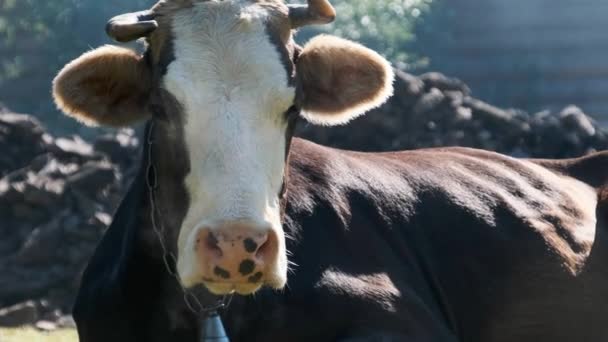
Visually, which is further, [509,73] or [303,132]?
[509,73]

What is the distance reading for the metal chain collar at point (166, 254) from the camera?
556cm

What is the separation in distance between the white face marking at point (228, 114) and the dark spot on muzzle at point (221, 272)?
0.11m

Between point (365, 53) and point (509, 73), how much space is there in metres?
17.5

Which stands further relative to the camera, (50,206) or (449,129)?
(449,129)

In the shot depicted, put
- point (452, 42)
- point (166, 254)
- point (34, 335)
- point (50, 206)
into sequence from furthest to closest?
point (452, 42) < point (50, 206) < point (34, 335) < point (166, 254)

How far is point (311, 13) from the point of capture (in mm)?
5695

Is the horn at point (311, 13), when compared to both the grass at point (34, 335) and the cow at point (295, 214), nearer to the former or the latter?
the cow at point (295, 214)

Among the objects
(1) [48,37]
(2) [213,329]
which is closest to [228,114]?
(2) [213,329]

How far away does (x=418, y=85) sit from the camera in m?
12.3

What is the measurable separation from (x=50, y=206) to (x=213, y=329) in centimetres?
650

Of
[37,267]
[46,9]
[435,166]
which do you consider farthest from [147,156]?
[46,9]

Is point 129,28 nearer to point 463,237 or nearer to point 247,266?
point 247,266

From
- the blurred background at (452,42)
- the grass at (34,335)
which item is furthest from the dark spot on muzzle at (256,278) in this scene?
the blurred background at (452,42)

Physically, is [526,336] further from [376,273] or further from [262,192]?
[262,192]
